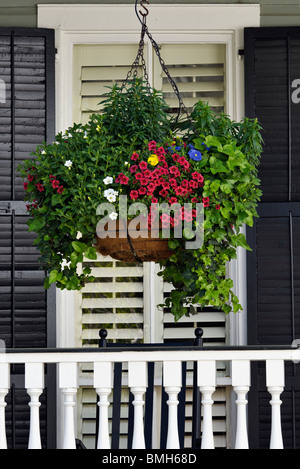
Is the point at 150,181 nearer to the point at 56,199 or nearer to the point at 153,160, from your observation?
the point at 153,160

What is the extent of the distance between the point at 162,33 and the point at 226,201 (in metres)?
1.68

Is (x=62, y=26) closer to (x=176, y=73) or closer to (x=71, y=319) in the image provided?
(x=176, y=73)

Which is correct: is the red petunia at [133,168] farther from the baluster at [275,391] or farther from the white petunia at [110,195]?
the baluster at [275,391]

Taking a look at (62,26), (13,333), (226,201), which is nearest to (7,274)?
(13,333)

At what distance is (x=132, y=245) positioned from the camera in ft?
8.25

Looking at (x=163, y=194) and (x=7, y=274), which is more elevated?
(x=163, y=194)

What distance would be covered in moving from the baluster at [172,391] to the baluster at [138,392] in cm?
7

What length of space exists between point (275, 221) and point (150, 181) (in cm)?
140

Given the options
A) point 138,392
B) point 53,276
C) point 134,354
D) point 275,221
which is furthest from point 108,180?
point 275,221

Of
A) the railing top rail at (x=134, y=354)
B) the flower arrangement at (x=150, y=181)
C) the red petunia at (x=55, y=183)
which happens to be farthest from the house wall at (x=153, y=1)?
the railing top rail at (x=134, y=354)

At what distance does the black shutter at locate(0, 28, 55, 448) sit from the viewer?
11.9ft

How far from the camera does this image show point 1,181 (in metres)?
3.72

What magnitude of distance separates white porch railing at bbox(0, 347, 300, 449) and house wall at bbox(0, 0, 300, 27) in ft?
6.61

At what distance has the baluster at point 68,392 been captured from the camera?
244 centimetres
